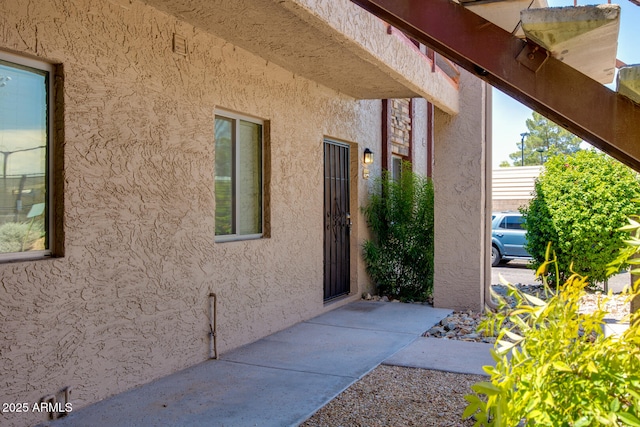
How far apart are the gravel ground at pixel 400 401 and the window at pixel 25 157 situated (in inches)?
90.5

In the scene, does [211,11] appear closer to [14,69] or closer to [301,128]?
[14,69]

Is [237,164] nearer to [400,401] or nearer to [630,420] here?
[400,401]

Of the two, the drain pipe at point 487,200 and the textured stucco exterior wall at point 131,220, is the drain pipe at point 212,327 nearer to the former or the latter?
the textured stucco exterior wall at point 131,220

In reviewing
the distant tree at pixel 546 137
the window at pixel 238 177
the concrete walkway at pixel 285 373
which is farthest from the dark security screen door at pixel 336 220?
the distant tree at pixel 546 137

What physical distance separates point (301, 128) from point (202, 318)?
9.58ft

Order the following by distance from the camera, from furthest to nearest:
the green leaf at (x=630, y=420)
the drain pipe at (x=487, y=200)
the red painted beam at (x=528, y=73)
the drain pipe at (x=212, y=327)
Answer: the drain pipe at (x=487, y=200)
the drain pipe at (x=212, y=327)
the red painted beam at (x=528, y=73)
the green leaf at (x=630, y=420)

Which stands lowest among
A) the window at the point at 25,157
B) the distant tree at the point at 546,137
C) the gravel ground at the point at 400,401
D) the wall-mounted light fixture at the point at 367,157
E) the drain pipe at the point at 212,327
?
the gravel ground at the point at 400,401

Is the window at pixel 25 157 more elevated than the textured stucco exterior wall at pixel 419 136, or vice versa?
the textured stucco exterior wall at pixel 419 136

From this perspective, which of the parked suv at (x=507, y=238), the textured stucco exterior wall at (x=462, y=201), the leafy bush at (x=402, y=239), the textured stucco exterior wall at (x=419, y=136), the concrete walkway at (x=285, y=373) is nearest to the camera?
the concrete walkway at (x=285, y=373)

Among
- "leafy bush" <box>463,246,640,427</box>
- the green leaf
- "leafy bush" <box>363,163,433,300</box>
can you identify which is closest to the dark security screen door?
"leafy bush" <box>363,163,433,300</box>

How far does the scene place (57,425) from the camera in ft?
12.6

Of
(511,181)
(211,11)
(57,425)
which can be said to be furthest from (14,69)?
(511,181)

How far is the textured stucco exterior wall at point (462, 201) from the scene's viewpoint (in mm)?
8336

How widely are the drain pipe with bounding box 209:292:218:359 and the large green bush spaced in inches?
236
